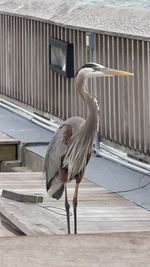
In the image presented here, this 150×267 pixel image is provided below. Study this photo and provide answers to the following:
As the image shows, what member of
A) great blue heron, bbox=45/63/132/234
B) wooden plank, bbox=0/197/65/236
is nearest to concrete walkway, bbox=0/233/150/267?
wooden plank, bbox=0/197/65/236

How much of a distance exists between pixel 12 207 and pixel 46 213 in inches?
13.3

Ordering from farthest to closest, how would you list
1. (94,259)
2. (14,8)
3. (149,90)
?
1. (14,8)
2. (149,90)
3. (94,259)

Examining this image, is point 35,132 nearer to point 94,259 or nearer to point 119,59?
point 119,59

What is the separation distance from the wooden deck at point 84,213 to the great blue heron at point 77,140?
21 cm

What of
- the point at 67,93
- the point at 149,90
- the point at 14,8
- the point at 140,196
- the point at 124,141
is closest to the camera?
the point at 140,196

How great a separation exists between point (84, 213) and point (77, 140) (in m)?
0.83

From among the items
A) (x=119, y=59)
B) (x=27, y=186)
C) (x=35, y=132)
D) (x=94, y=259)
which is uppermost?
(x=94, y=259)

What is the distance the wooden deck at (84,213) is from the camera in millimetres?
7230

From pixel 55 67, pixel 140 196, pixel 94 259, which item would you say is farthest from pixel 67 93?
pixel 94 259

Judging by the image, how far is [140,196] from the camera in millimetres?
8328

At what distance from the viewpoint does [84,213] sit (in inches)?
309

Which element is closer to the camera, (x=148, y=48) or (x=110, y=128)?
(x=148, y=48)

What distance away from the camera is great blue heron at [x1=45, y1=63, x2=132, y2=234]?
7246 mm

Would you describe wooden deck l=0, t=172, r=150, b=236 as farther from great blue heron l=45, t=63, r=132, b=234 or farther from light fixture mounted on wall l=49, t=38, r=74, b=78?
light fixture mounted on wall l=49, t=38, r=74, b=78
